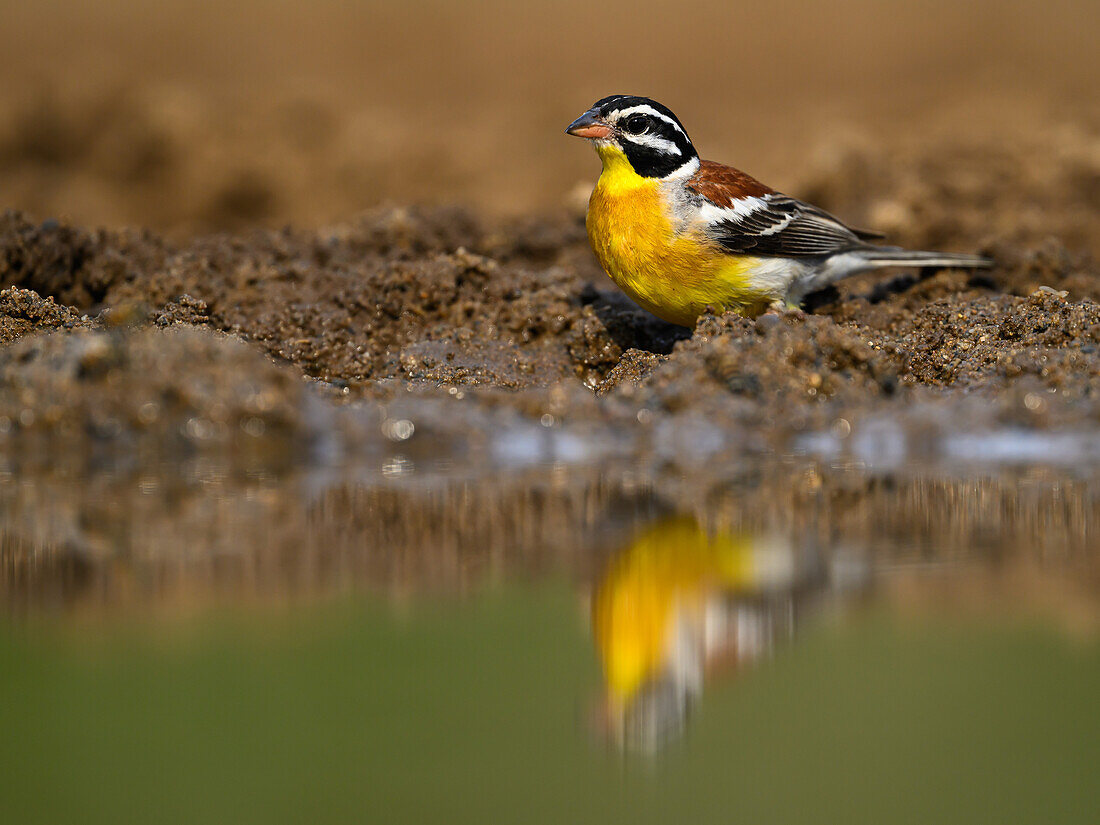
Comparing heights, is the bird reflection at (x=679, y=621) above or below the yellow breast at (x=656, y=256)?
below

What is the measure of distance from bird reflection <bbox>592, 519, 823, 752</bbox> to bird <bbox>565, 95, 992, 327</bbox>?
319 cm

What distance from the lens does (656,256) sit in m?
6.43

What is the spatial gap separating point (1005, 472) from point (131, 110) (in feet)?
41.2

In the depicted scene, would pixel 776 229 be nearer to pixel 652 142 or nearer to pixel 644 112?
pixel 652 142

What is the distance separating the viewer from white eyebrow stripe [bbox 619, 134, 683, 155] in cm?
669

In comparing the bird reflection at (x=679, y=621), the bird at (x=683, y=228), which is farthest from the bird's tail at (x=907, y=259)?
the bird reflection at (x=679, y=621)

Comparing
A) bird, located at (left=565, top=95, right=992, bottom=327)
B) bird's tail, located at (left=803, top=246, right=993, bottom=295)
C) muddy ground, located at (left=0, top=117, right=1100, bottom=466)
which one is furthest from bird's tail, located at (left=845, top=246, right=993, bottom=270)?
bird, located at (left=565, top=95, right=992, bottom=327)

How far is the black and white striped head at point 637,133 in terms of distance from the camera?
263 inches

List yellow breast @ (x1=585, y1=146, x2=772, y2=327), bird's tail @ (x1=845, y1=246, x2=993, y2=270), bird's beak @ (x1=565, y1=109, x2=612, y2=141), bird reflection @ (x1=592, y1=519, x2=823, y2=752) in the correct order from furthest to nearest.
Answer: bird's tail @ (x1=845, y1=246, x2=993, y2=270), bird's beak @ (x1=565, y1=109, x2=612, y2=141), yellow breast @ (x1=585, y1=146, x2=772, y2=327), bird reflection @ (x1=592, y1=519, x2=823, y2=752)

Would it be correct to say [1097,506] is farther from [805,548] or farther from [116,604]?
[116,604]

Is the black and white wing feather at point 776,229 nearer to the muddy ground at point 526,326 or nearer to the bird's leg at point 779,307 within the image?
the bird's leg at point 779,307

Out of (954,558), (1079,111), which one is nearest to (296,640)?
(954,558)

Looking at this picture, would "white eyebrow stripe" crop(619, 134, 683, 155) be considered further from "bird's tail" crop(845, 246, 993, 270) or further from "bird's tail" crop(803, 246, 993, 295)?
"bird's tail" crop(845, 246, 993, 270)

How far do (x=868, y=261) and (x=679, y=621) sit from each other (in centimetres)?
492
